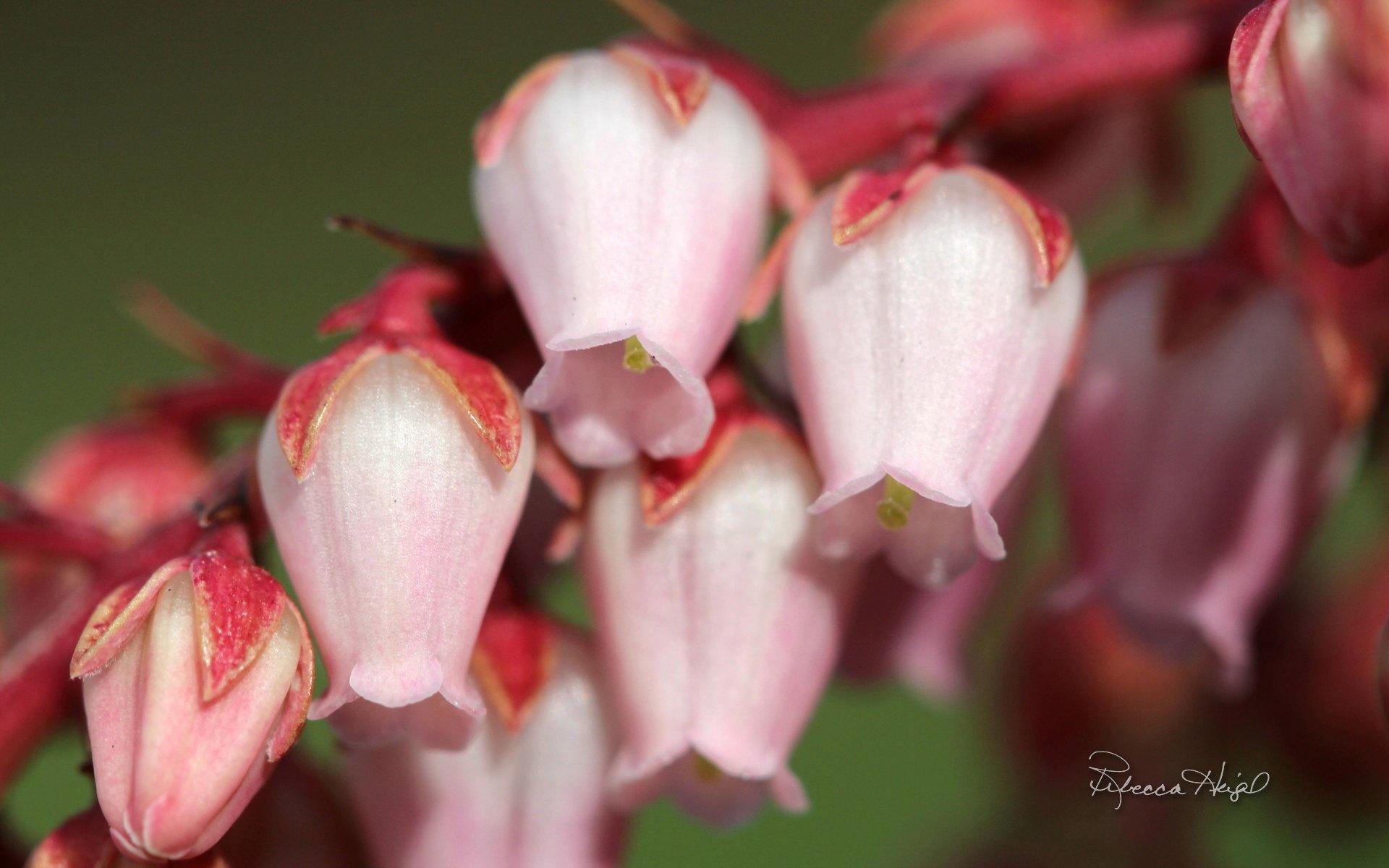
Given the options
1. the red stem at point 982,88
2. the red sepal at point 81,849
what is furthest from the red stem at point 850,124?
the red sepal at point 81,849

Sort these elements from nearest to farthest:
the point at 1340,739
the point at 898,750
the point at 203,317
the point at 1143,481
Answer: the point at 1143,481 → the point at 1340,739 → the point at 898,750 → the point at 203,317

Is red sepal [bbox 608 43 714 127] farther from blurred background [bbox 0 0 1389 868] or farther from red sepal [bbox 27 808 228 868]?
blurred background [bbox 0 0 1389 868]

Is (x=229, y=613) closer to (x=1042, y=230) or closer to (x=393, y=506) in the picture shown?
(x=393, y=506)

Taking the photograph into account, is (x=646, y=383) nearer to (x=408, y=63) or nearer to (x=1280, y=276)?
(x=1280, y=276)

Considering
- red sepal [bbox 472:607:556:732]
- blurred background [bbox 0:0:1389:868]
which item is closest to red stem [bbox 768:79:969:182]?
red sepal [bbox 472:607:556:732]

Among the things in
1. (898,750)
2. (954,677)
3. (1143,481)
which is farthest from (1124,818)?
(898,750)

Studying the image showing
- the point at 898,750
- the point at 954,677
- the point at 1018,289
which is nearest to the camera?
the point at 1018,289
